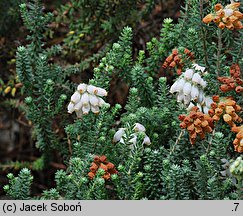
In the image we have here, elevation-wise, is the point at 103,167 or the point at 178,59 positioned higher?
the point at 178,59

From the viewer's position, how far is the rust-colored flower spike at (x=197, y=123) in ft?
6.28

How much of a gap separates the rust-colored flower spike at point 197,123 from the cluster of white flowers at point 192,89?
0.31ft

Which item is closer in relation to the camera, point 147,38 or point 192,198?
point 192,198

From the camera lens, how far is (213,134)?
6.65 feet

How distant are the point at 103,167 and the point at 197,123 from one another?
1.16ft

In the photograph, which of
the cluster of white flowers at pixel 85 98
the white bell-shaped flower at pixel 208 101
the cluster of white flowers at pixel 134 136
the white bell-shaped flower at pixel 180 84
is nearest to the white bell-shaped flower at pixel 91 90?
the cluster of white flowers at pixel 85 98

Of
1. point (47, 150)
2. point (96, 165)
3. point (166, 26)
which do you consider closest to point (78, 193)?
point (96, 165)

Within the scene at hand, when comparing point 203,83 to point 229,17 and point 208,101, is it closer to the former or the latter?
point 208,101

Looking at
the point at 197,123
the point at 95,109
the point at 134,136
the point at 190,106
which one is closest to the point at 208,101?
the point at 190,106

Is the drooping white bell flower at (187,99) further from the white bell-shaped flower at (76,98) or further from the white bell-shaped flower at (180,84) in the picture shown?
the white bell-shaped flower at (76,98)

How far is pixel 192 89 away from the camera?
6.63 ft

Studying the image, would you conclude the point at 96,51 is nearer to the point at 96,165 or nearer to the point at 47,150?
the point at 47,150

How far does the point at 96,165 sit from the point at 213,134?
17.0 inches

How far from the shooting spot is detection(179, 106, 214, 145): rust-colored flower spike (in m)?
1.92
